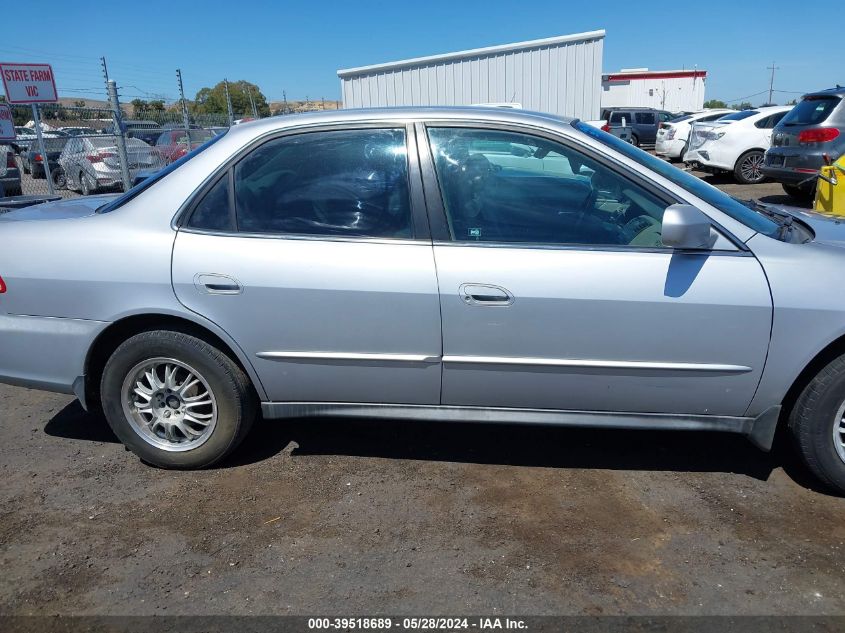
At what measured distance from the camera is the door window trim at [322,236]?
3137 mm

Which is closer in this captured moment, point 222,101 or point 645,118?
point 645,118

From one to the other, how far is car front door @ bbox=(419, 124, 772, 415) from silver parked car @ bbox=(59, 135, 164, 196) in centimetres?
1106

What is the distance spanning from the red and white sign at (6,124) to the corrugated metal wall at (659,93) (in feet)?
119

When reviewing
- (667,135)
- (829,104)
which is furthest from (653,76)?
(829,104)

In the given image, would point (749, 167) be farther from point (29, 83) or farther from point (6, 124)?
point (6, 124)

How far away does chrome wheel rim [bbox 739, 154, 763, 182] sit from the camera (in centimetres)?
1374

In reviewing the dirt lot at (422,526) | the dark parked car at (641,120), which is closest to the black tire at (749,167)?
the dirt lot at (422,526)

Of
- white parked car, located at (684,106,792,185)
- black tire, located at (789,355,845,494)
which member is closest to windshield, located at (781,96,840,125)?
white parked car, located at (684,106,792,185)

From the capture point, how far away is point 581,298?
9.71ft

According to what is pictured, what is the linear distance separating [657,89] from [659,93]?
0.27 meters

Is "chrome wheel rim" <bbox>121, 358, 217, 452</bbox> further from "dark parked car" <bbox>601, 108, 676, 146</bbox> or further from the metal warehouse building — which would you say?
"dark parked car" <bbox>601, 108, 676, 146</bbox>

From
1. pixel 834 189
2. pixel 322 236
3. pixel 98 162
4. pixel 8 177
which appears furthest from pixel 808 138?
pixel 8 177

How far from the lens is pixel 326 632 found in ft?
7.91

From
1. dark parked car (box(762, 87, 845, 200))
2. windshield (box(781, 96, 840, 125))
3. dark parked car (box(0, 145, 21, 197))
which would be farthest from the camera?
dark parked car (box(0, 145, 21, 197))
